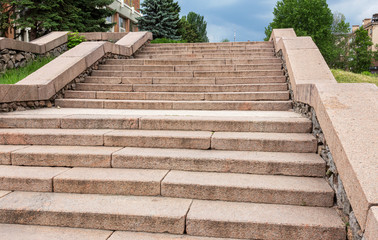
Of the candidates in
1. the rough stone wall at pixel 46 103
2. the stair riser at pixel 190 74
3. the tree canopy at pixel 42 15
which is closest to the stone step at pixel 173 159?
the rough stone wall at pixel 46 103

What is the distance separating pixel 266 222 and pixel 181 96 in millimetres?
3768

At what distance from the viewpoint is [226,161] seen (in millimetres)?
3344

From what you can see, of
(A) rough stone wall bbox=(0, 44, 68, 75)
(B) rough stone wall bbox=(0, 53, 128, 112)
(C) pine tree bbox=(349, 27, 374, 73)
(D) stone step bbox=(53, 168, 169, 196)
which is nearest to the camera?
(D) stone step bbox=(53, 168, 169, 196)

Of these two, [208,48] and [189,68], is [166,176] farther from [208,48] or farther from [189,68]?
[208,48]

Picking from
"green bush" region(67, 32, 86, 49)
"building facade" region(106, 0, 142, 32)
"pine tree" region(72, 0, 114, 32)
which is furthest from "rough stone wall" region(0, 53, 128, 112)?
"building facade" region(106, 0, 142, 32)

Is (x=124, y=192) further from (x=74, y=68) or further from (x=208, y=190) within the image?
(x=74, y=68)

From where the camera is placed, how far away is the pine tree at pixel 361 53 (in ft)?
134

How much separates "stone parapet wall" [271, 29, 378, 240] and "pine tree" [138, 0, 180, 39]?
1547cm

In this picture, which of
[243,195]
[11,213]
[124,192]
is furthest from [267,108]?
[11,213]

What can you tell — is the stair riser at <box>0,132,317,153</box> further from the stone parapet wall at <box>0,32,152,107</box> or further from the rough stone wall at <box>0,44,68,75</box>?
the rough stone wall at <box>0,44,68,75</box>

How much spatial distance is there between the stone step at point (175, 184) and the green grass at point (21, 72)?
422 centimetres

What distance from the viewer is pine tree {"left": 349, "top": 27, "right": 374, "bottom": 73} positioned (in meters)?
40.9

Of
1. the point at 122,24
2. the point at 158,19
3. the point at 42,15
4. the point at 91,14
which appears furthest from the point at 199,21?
the point at 42,15

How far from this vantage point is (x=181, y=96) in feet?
19.4
